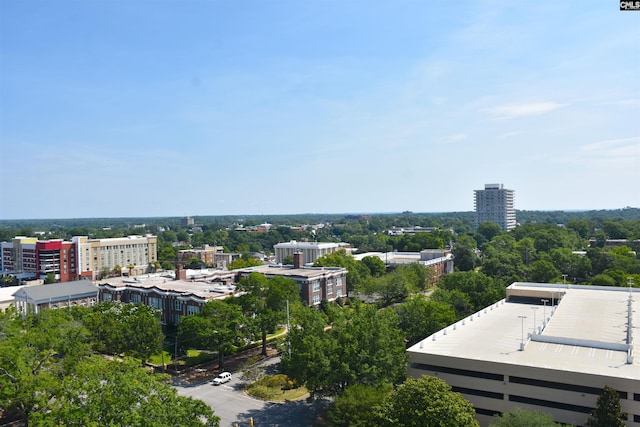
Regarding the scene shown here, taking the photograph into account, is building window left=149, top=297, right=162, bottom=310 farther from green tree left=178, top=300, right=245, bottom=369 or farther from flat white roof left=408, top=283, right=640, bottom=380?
flat white roof left=408, top=283, right=640, bottom=380

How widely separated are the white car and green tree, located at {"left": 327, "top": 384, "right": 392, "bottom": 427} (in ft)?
59.5

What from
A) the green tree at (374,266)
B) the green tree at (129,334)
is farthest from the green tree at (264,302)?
the green tree at (374,266)

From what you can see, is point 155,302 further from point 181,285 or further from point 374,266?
point 374,266

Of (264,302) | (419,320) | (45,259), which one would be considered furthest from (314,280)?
(45,259)

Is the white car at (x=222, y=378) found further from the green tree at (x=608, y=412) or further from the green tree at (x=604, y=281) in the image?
the green tree at (x=604, y=281)

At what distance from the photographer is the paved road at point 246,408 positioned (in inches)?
1513

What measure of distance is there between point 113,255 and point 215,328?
89.7 m

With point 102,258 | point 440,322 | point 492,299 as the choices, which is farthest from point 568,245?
point 102,258

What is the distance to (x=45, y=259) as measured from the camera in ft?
375

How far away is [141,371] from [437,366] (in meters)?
22.7

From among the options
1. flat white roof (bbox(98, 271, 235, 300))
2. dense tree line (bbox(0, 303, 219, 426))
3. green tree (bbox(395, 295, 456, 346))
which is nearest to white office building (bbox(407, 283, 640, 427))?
green tree (bbox(395, 295, 456, 346))

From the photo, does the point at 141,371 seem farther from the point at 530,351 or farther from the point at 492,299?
the point at 492,299

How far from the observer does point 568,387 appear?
111 feet

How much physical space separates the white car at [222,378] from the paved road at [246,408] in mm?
634
